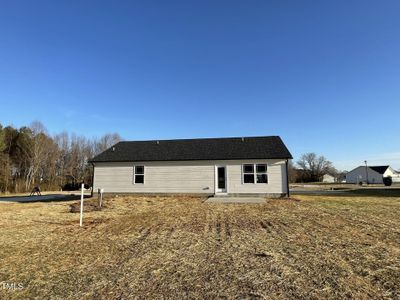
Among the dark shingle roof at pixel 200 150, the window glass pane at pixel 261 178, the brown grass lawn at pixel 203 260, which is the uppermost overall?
the dark shingle roof at pixel 200 150

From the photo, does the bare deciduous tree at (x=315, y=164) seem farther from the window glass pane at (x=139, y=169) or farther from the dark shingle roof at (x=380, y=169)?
the window glass pane at (x=139, y=169)

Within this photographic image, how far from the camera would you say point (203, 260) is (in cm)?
505

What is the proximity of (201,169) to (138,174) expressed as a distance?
4781mm

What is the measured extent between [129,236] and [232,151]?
43.4 feet

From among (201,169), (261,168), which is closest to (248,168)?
(261,168)

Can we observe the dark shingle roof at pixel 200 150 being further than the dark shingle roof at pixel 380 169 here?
No

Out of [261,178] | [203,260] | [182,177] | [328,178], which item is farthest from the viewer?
[328,178]

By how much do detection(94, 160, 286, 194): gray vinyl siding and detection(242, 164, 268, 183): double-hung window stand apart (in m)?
0.28

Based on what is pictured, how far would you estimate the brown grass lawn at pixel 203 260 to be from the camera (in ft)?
12.3

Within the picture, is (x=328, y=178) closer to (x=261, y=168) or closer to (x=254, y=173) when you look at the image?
(x=261, y=168)

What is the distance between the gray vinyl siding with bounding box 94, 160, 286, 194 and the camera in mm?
17812

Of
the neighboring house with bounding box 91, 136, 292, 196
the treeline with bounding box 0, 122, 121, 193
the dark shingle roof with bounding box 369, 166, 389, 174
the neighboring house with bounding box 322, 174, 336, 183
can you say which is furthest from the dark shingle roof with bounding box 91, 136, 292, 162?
the neighboring house with bounding box 322, 174, 336, 183

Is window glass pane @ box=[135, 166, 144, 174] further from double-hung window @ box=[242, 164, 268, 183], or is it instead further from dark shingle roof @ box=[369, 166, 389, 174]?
dark shingle roof @ box=[369, 166, 389, 174]

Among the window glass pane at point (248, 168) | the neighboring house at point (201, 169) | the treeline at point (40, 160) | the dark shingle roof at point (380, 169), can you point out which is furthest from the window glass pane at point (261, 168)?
the dark shingle roof at point (380, 169)
